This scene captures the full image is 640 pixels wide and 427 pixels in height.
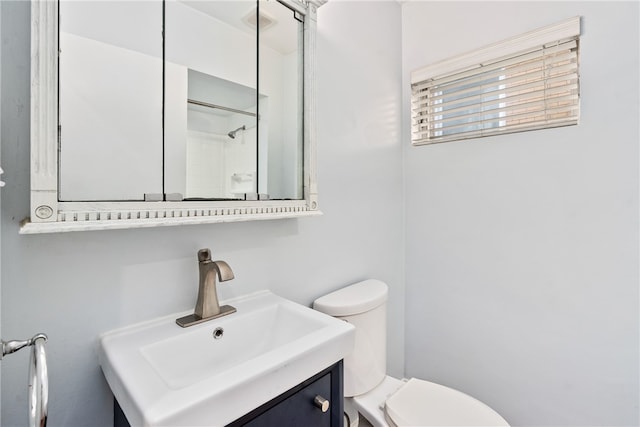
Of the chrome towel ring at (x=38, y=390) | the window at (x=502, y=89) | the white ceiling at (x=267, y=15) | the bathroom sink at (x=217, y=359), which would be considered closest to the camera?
the chrome towel ring at (x=38, y=390)

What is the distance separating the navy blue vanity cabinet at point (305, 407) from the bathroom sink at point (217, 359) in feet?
0.13

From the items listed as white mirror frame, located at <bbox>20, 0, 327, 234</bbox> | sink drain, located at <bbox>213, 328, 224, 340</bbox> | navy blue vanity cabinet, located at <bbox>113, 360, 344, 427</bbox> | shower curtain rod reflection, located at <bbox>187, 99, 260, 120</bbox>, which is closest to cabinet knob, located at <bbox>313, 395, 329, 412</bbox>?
navy blue vanity cabinet, located at <bbox>113, 360, 344, 427</bbox>

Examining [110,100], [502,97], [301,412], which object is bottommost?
[301,412]

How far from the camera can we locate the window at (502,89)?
4.09 ft

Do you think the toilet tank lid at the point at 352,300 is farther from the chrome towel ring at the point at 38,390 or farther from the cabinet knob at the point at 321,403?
the chrome towel ring at the point at 38,390

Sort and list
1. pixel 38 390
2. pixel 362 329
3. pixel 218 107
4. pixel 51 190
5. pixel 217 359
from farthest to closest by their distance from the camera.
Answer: pixel 362 329 < pixel 218 107 < pixel 217 359 < pixel 51 190 < pixel 38 390

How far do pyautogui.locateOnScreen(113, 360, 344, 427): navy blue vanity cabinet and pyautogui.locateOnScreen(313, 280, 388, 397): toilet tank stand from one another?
1.07 ft

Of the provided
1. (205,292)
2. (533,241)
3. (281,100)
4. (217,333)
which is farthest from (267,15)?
(533,241)

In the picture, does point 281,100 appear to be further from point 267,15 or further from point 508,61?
point 508,61

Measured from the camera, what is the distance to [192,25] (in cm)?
94

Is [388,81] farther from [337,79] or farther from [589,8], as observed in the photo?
[589,8]

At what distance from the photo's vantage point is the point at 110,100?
788 millimetres

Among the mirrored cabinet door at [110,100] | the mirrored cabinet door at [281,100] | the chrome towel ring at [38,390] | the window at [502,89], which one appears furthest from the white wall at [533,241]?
the chrome towel ring at [38,390]

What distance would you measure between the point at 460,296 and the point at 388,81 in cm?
119
